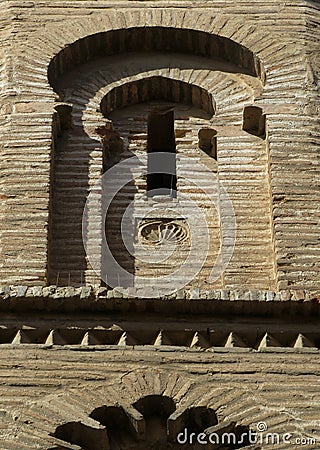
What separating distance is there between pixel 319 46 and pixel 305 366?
3.69m

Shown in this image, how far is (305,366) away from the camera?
10852 millimetres

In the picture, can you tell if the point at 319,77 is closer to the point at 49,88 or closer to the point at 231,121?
the point at 231,121

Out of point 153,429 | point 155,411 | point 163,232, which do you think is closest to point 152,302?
point 155,411

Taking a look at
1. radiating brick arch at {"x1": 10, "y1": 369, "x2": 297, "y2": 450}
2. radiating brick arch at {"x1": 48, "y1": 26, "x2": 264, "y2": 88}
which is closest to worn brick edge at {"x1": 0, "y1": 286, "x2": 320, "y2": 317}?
radiating brick arch at {"x1": 10, "y1": 369, "x2": 297, "y2": 450}

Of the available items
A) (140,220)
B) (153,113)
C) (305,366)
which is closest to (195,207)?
(140,220)

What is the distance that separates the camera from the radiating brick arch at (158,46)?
1372 cm

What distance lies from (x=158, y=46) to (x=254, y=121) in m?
1.41

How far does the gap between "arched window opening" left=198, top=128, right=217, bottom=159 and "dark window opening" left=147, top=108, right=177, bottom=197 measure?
246 millimetres

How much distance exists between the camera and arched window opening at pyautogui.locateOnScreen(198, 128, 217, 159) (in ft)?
42.9

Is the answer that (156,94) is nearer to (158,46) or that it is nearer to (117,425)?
(158,46)

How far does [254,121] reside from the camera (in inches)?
515

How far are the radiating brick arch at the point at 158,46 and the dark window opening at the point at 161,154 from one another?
659 millimetres

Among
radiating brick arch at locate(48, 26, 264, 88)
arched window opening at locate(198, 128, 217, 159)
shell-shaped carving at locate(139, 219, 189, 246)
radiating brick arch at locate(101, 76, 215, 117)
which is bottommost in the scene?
shell-shaped carving at locate(139, 219, 189, 246)

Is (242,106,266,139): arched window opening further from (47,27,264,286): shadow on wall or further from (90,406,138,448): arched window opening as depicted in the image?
(90,406,138,448): arched window opening
